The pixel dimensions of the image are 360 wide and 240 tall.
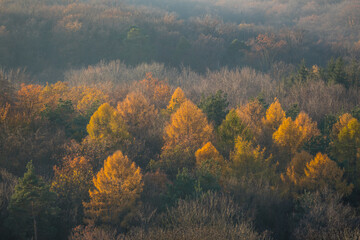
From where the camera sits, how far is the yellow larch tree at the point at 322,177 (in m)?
18.8

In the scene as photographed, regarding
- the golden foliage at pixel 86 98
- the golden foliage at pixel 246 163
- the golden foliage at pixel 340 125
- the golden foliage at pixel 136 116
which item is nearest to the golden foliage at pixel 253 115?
the golden foliage at pixel 246 163

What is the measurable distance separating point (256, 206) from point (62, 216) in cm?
972

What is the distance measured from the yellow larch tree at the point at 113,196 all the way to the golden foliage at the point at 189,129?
598 cm

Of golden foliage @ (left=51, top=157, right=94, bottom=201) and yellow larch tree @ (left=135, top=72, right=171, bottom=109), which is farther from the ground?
yellow larch tree @ (left=135, top=72, right=171, bottom=109)

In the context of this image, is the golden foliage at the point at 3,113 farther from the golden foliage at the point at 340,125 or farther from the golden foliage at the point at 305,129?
the golden foliage at the point at 340,125

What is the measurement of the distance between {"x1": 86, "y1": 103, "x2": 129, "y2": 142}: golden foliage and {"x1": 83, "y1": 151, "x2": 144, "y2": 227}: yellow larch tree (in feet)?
15.9

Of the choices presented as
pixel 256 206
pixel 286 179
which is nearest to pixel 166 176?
pixel 256 206

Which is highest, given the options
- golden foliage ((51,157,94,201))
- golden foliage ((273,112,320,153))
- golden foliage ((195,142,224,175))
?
golden foliage ((273,112,320,153))

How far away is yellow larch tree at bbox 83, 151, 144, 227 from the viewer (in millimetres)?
15742

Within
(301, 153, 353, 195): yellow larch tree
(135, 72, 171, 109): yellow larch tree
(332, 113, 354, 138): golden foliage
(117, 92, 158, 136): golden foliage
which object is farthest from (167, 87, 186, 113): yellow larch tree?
(332, 113, 354, 138): golden foliage

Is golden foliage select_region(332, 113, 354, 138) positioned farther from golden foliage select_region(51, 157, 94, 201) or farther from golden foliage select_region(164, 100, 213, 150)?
golden foliage select_region(51, 157, 94, 201)

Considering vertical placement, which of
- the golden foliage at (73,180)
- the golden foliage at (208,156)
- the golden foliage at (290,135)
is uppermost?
the golden foliage at (290,135)

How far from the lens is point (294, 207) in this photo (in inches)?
698

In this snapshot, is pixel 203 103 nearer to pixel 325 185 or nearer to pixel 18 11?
pixel 325 185
